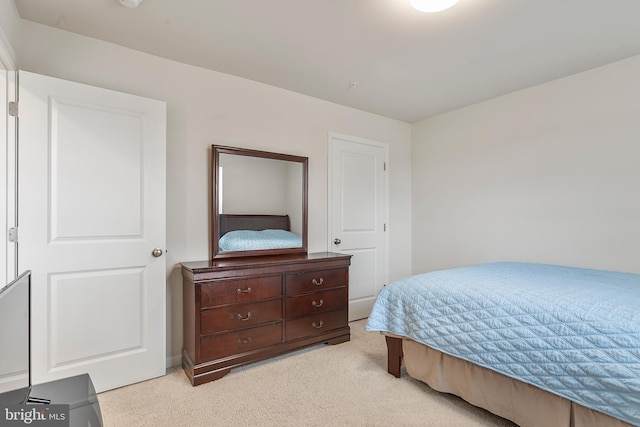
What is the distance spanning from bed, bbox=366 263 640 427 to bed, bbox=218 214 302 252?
1.14m

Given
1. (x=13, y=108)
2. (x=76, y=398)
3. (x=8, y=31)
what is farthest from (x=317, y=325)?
(x=8, y=31)

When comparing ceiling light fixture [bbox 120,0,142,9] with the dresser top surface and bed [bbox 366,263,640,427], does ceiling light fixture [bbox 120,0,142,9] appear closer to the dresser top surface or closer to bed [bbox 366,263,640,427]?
the dresser top surface

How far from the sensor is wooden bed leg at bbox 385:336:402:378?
2.28 m

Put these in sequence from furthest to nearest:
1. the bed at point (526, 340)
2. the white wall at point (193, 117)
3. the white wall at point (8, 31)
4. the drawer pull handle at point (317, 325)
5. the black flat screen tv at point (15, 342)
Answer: the drawer pull handle at point (317, 325)
the white wall at point (193, 117)
the white wall at point (8, 31)
the bed at point (526, 340)
the black flat screen tv at point (15, 342)

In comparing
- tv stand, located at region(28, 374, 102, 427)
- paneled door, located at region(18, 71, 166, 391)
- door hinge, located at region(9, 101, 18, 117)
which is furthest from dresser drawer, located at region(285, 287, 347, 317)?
door hinge, located at region(9, 101, 18, 117)

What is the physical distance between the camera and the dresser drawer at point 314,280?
2637 millimetres

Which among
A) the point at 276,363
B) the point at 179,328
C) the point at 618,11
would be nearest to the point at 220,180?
the point at 179,328

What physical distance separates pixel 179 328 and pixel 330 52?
7.98 feet

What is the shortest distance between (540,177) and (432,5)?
2.06 m

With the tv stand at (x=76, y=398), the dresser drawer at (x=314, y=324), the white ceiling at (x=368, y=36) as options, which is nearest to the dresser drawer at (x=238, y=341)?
the dresser drawer at (x=314, y=324)

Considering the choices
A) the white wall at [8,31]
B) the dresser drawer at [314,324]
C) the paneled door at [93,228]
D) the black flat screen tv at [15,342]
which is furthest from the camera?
the dresser drawer at [314,324]

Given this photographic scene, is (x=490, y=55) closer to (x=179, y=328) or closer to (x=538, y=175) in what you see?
(x=538, y=175)

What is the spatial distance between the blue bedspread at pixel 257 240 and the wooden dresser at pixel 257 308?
0.12 m

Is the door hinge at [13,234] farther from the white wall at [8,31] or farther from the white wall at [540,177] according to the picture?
the white wall at [540,177]
